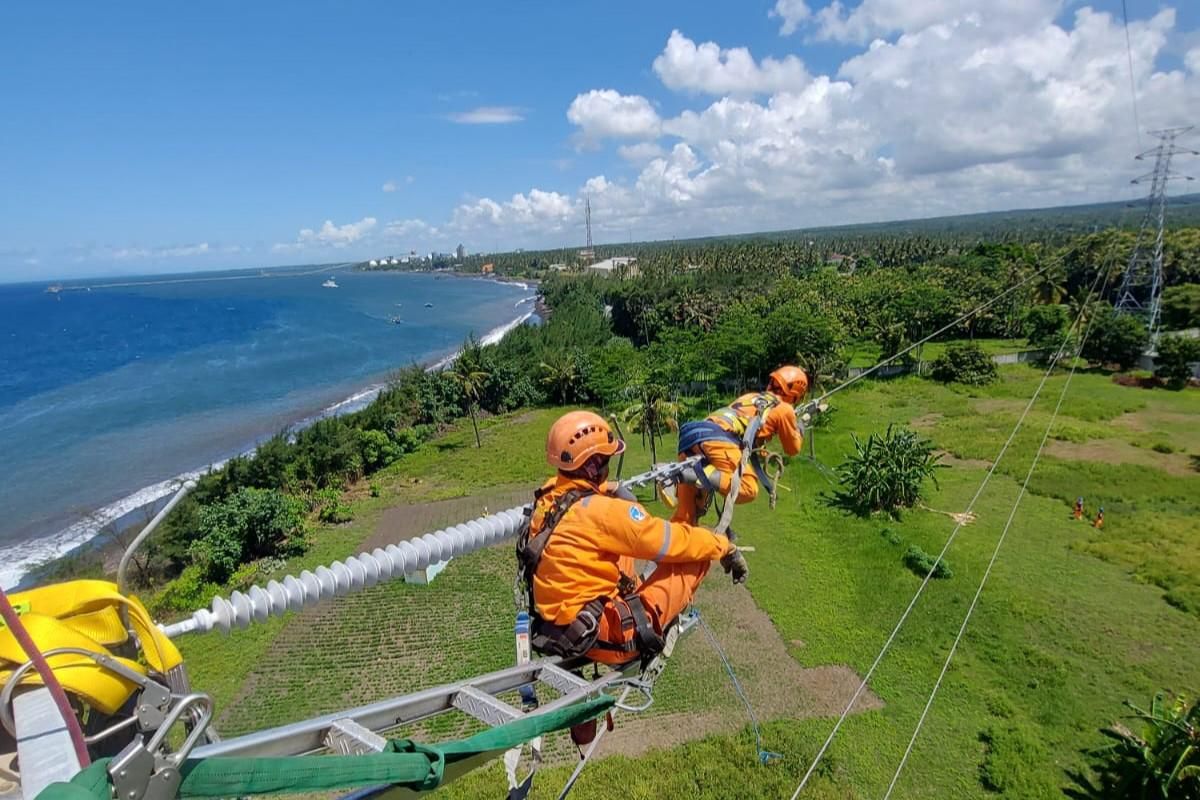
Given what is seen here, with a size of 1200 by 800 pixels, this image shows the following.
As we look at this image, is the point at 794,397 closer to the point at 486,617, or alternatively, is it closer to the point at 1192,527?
the point at 486,617

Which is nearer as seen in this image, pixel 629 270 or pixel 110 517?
pixel 110 517

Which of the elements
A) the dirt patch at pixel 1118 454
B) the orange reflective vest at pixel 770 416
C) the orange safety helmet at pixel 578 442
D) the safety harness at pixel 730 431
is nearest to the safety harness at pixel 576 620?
the orange safety helmet at pixel 578 442

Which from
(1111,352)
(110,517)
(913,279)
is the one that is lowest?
(110,517)

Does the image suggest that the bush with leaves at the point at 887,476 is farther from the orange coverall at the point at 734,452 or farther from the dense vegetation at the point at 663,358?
the orange coverall at the point at 734,452

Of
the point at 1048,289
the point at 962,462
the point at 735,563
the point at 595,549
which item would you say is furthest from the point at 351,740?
the point at 1048,289

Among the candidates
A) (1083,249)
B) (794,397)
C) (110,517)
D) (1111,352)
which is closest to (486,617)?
(794,397)

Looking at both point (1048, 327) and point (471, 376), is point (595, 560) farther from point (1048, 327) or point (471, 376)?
point (1048, 327)

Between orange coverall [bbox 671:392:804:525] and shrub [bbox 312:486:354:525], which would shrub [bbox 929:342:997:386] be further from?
orange coverall [bbox 671:392:804:525]
